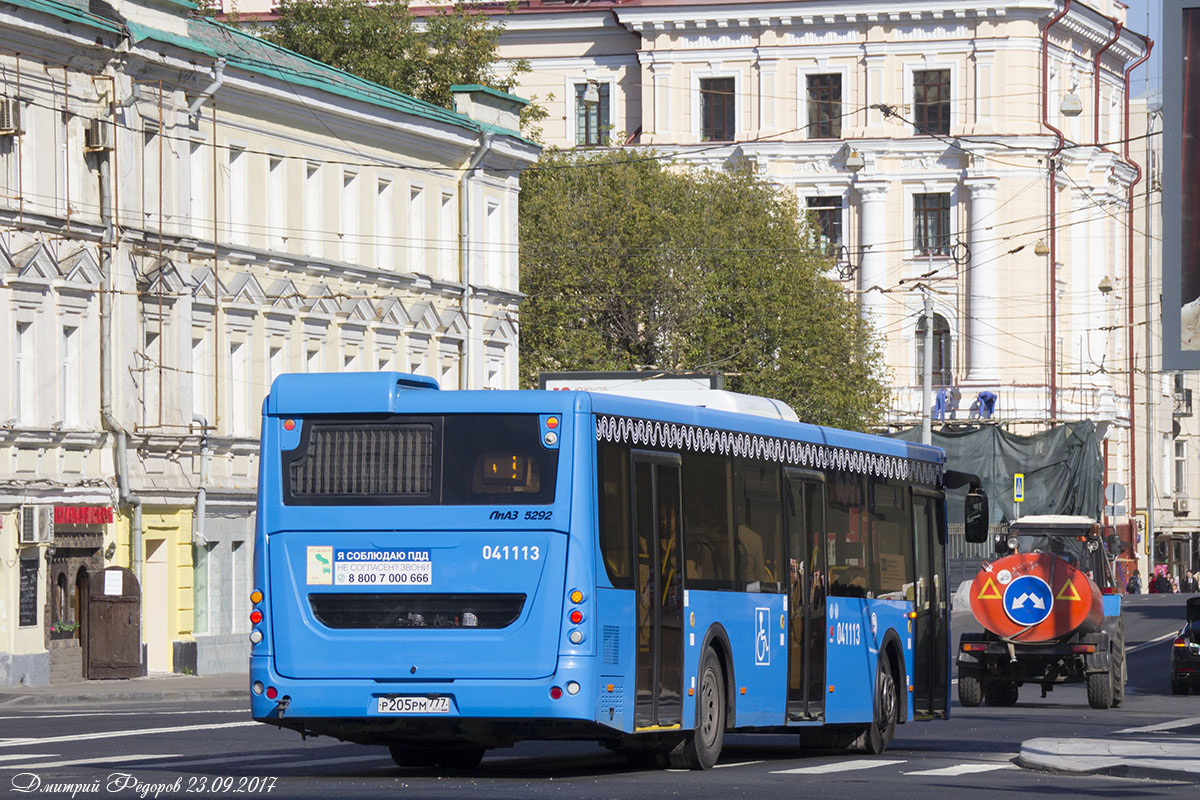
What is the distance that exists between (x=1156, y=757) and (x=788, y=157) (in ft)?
218

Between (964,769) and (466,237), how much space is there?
3737cm

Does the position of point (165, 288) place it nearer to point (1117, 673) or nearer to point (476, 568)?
point (1117, 673)

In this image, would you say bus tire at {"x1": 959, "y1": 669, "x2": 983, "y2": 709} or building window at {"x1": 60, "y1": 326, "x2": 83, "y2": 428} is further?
building window at {"x1": 60, "y1": 326, "x2": 83, "y2": 428}

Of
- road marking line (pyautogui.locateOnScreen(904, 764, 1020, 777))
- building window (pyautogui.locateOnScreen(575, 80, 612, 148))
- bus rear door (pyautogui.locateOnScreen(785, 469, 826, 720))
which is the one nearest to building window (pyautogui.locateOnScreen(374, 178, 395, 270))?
bus rear door (pyautogui.locateOnScreen(785, 469, 826, 720))

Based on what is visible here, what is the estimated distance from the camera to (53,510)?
4022 centimetres

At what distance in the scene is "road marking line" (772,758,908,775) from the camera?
62.7ft

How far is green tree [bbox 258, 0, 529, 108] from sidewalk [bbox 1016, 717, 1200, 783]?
4829 centimetres

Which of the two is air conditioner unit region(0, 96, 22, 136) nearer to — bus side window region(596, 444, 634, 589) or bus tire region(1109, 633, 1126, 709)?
bus tire region(1109, 633, 1126, 709)

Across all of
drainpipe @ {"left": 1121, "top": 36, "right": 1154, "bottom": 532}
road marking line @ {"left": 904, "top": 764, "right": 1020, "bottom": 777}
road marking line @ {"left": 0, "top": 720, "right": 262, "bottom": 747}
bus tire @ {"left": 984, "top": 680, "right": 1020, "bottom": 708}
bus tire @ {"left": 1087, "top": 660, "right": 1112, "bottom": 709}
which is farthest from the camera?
drainpipe @ {"left": 1121, "top": 36, "right": 1154, "bottom": 532}

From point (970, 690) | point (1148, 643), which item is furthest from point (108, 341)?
point (1148, 643)

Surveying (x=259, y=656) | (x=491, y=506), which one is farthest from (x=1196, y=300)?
(x=259, y=656)

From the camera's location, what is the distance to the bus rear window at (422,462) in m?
17.2

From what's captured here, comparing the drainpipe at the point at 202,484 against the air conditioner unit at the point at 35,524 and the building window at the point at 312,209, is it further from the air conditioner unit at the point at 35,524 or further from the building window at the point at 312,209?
the building window at the point at 312,209

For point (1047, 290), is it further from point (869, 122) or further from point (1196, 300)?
point (1196, 300)
